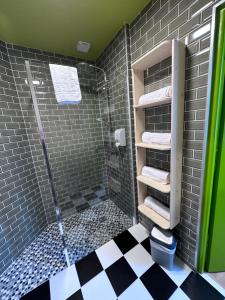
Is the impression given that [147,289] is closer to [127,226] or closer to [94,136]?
[127,226]

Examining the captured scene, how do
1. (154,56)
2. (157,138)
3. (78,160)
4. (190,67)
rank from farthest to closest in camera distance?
1. (78,160)
2. (157,138)
3. (154,56)
4. (190,67)

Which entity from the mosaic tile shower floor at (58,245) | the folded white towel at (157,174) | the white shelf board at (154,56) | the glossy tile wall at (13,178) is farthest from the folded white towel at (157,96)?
the mosaic tile shower floor at (58,245)

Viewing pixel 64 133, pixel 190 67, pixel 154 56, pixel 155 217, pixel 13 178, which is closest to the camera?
pixel 190 67

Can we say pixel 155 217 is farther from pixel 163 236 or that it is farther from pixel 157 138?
pixel 157 138

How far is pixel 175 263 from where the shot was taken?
1317 millimetres

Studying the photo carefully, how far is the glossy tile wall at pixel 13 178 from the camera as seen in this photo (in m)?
1.43

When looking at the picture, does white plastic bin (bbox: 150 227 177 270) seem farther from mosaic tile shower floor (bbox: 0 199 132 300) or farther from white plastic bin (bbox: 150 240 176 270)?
mosaic tile shower floor (bbox: 0 199 132 300)

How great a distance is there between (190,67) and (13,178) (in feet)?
6.52

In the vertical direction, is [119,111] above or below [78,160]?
above

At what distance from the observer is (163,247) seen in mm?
1214

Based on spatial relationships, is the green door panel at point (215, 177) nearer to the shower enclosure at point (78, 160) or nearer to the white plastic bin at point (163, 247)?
the white plastic bin at point (163, 247)

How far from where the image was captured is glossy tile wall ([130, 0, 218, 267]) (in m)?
0.89

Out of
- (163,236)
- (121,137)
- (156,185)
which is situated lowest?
(163,236)

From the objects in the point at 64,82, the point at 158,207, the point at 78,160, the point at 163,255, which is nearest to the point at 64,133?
the point at 78,160
